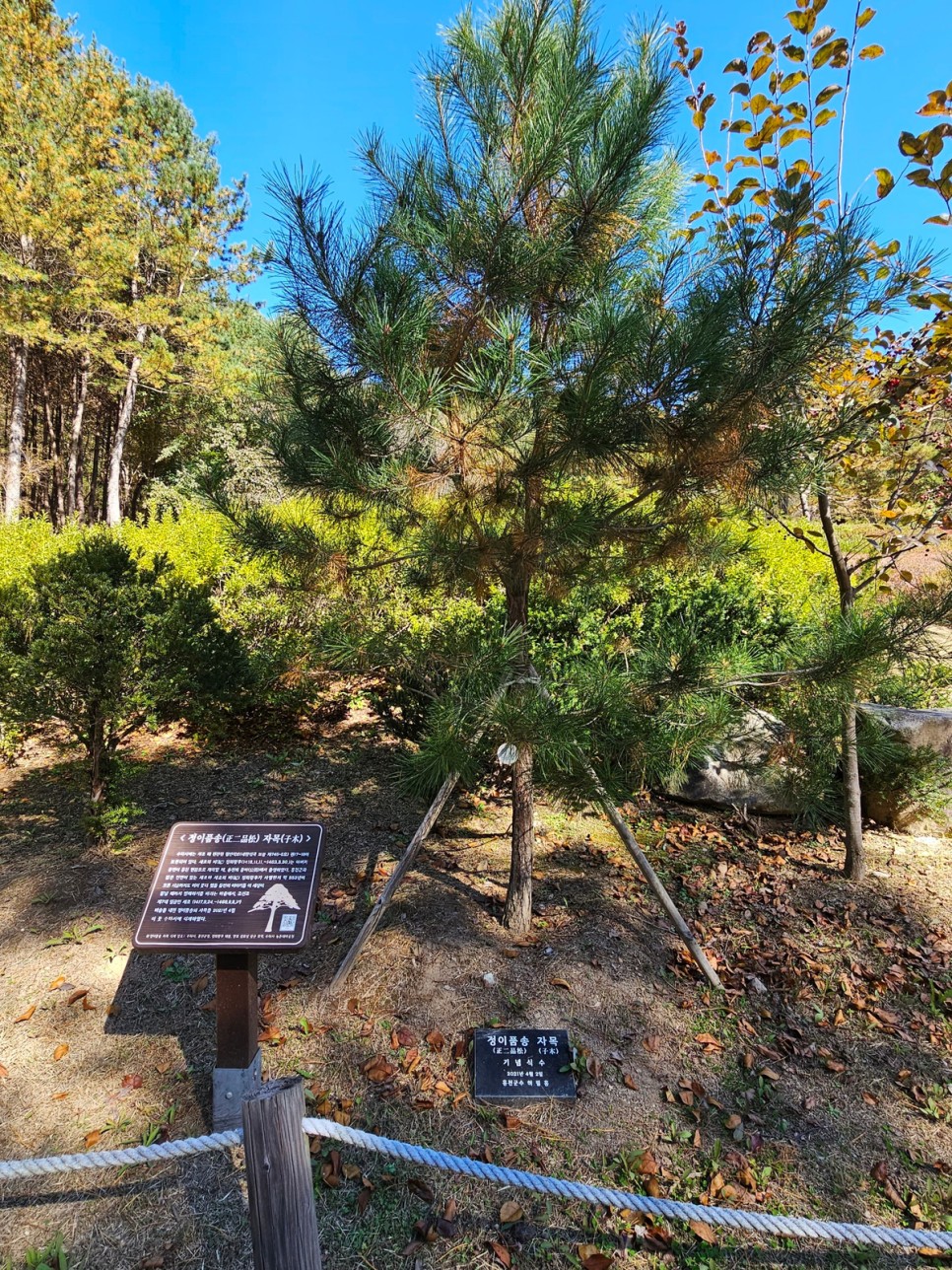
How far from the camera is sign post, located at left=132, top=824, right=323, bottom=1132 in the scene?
200 centimetres

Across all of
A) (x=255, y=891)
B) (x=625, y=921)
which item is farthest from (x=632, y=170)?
(x=625, y=921)

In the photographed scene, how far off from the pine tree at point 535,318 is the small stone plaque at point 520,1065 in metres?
1.26

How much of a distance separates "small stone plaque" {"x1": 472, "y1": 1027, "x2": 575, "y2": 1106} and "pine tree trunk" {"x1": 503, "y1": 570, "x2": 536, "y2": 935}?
660mm

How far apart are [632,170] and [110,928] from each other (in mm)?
3928

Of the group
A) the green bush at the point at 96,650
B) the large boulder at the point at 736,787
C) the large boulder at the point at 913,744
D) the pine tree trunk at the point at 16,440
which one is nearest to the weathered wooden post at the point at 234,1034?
the green bush at the point at 96,650

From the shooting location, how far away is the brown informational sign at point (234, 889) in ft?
6.55

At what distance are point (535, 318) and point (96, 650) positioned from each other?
276cm

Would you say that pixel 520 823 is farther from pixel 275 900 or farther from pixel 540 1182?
pixel 540 1182

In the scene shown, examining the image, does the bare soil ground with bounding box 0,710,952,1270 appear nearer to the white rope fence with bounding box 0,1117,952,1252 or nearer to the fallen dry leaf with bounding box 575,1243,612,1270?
the fallen dry leaf with bounding box 575,1243,612,1270

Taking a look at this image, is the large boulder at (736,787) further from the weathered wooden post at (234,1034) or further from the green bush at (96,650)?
the green bush at (96,650)

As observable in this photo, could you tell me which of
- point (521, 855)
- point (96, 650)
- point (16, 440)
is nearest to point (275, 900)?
point (521, 855)

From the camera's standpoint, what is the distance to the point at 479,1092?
228 centimetres

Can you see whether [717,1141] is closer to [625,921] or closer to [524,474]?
[625,921]

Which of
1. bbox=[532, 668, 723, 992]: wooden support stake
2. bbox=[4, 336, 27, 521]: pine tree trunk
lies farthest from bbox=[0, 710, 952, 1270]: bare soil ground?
bbox=[4, 336, 27, 521]: pine tree trunk
